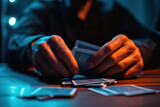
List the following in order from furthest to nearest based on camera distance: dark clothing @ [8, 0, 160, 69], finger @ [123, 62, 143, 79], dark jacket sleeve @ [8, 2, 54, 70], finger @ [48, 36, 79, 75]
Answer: dark clothing @ [8, 0, 160, 69] → dark jacket sleeve @ [8, 2, 54, 70] → finger @ [123, 62, 143, 79] → finger @ [48, 36, 79, 75]

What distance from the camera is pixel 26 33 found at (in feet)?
5.19

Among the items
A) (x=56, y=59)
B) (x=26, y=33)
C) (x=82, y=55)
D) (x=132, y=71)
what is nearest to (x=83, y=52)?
(x=82, y=55)

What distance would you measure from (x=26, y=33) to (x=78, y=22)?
54 cm

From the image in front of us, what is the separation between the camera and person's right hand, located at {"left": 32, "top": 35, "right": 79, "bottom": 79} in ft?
2.55

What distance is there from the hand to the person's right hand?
3.8 inches

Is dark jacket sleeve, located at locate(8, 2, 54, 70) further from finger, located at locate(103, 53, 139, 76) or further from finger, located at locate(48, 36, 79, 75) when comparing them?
finger, located at locate(103, 53, 139, 76)

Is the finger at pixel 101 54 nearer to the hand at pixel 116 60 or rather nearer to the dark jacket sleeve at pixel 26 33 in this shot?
the hand at pixel 116 60

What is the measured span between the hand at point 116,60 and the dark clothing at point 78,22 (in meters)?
0.85

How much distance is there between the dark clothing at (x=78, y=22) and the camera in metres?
1.76

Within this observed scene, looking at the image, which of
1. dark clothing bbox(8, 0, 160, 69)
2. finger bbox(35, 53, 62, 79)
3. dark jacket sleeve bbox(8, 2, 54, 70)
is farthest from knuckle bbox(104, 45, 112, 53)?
dark clothing bbox(8, 0, 160, 69)

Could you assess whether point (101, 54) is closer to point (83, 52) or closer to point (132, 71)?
point (83, 52)

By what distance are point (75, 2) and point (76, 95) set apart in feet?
4.57

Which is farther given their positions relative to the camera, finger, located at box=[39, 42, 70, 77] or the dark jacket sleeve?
the dark jacket sleeve

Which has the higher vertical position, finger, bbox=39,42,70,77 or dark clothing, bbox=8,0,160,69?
dark clothing, bbox=8,0,160,69
